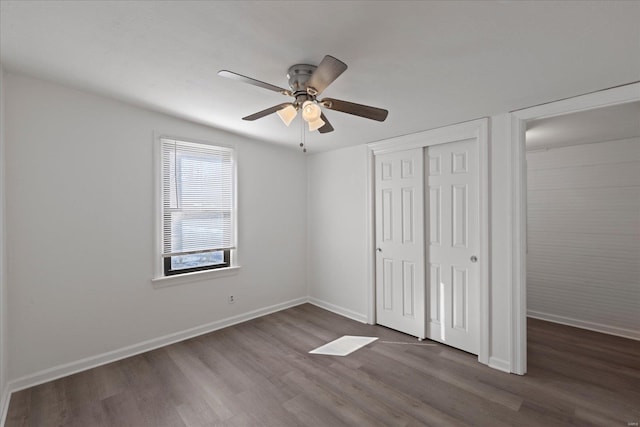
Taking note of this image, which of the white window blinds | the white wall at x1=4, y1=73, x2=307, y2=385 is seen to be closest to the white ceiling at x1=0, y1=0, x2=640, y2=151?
the white wall at x1=4, y1=73, x2=307, y2=385

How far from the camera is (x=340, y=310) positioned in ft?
13.4

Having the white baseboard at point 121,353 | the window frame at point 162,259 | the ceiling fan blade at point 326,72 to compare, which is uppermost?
the ceiling fan blade at point 326,72

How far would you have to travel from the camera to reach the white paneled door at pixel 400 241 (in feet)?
10.8

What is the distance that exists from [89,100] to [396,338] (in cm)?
403

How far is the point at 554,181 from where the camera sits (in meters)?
3.77

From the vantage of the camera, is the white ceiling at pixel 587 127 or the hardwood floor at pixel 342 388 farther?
the white ceiling at pixel 587 127

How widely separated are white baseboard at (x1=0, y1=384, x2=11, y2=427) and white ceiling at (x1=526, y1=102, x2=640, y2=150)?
15.8 feet

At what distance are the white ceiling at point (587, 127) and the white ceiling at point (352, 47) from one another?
43 centimetres

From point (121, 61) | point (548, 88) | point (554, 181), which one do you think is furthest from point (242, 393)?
point (554, 181)

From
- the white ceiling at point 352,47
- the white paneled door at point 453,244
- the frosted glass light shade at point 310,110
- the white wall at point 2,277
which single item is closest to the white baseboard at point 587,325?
the white paneled door at point 453,244

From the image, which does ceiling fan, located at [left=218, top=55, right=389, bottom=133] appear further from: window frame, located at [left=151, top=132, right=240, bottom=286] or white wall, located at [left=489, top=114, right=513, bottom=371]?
window frame, located at [left=151, top=132, right=240, bottom=286]

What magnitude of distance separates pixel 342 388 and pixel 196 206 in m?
2.50

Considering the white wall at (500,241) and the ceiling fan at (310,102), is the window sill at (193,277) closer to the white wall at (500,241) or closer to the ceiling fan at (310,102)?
the ceiling fan at (310,102)

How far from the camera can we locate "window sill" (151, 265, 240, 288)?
3.15m
